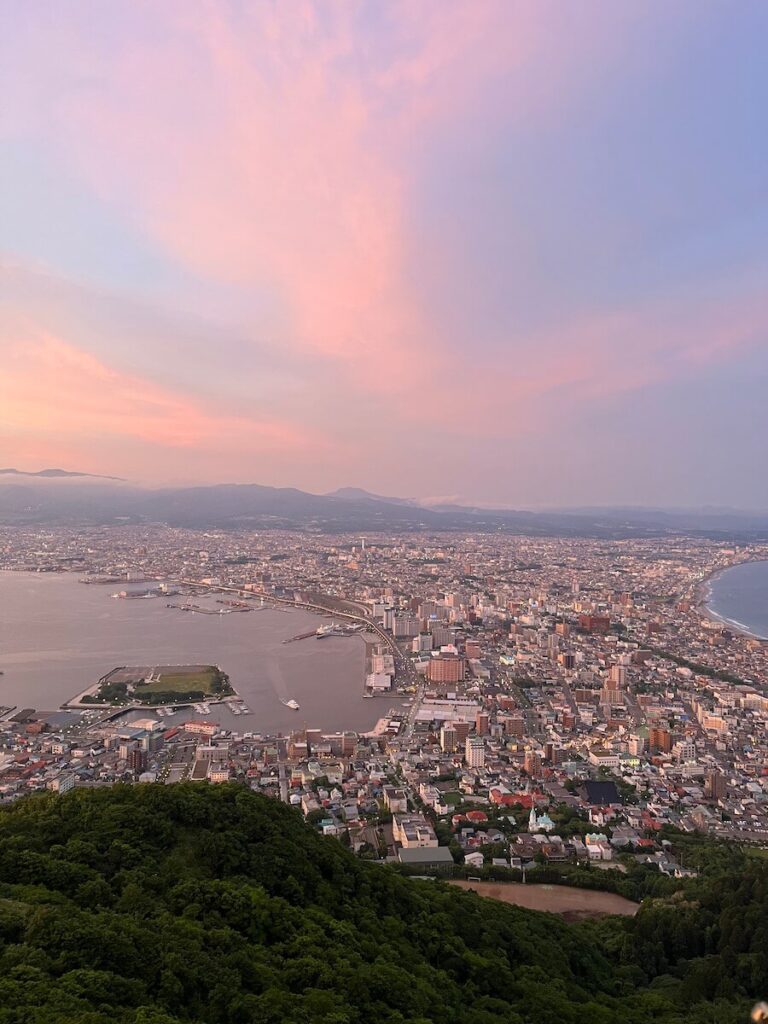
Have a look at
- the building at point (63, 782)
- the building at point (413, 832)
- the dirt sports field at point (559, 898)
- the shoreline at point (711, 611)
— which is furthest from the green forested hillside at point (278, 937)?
the shoreline at point (711, 611)

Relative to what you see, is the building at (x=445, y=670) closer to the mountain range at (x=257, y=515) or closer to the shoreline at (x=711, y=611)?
the shoreline at (x=711, y=611)

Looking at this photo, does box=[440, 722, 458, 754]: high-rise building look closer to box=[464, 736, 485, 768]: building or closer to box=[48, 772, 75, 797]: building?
box=[464, 736, 485, 768]: building

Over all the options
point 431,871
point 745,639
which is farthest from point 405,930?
point 745,639

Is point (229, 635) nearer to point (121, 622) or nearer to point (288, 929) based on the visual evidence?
point (121, 622)

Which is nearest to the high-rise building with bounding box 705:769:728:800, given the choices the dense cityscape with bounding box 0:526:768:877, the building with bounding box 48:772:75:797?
the dense cityscape with bounding box 0:526:768:877

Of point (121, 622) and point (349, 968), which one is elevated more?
point (349, 968)

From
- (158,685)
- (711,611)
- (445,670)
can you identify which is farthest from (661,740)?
(711,611)
